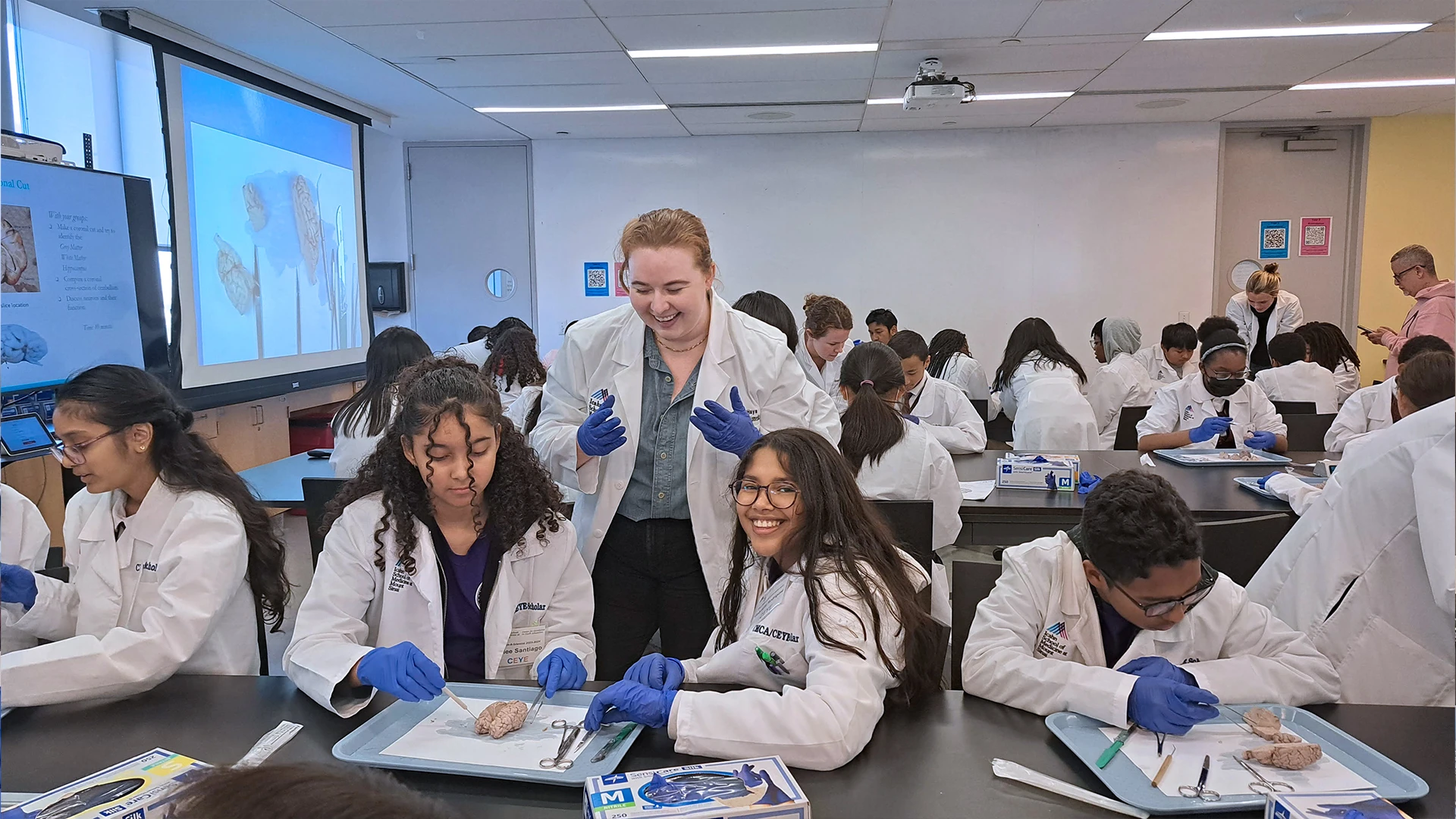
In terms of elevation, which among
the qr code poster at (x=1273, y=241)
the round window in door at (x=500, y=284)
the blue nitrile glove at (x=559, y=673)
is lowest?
the blue nitrile glove at (x=559, y=673)

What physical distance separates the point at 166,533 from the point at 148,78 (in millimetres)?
4145

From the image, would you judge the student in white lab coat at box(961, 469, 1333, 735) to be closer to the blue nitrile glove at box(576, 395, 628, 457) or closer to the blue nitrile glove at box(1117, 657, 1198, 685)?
the blue nitrile glove at box(1117, 657, 1198, 685)

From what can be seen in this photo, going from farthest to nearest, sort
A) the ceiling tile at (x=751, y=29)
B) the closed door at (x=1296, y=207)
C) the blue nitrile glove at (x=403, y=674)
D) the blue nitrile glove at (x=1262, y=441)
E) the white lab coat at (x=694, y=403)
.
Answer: the closed door at (x=1296, y=207)
the ceiling tile at (x=751, y=29)
the blue nitrile glove at (x=1262, y=441)
the white lab coat at (x=694, y=403)
the blue nitrile glove at (x=403, y=674)

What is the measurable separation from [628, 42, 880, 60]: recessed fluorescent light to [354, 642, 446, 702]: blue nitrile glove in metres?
4.14

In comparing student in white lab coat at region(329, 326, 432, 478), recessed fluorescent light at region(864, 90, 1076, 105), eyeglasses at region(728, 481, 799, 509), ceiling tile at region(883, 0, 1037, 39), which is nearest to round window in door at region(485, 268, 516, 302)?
recessed fluorescent light at region(864, 90, 1076, 105)

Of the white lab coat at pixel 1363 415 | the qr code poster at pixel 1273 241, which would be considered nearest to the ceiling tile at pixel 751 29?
the white lab coat at pixel 1363 415

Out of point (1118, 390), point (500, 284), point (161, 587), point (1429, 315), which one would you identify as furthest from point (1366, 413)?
point (500, 284)

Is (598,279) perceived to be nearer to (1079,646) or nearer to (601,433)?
(601,433)

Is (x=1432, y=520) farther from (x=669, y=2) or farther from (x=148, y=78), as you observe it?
(x=148, y=78)

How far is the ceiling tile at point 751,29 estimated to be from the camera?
167 inches

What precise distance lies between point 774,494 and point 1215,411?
3.37m

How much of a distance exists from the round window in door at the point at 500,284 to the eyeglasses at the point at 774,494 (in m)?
6.64

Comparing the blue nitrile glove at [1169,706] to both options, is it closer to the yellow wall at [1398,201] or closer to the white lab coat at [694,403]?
the white lab coat at [694,403]

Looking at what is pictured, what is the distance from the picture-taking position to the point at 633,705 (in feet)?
4.01
